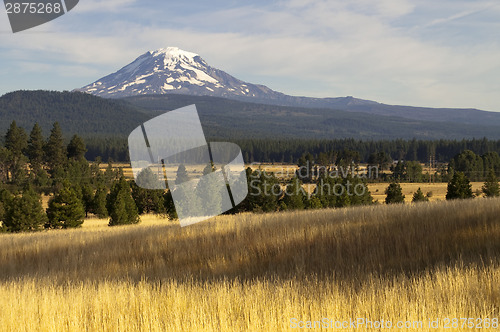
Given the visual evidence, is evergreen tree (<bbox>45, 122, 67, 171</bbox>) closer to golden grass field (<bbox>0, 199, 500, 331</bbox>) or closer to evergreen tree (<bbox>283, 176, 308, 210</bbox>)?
evergreen tree (<bbox>283, 176, 308, 210</bbox>)

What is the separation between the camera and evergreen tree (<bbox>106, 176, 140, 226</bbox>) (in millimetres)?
45062

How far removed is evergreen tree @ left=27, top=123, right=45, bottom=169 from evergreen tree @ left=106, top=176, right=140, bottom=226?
5680cm

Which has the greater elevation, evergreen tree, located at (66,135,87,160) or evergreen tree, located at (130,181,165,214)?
evergreen tree, located at (66,135,87,160)

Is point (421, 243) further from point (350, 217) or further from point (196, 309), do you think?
point (196, 309)

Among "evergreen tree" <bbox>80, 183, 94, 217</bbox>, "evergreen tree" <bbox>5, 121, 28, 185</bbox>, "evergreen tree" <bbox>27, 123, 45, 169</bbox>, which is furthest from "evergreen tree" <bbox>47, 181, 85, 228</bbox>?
"evergreen tree" <bbox>27, 123, 45, 169</bbox>

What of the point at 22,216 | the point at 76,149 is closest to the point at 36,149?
the point at 76,149

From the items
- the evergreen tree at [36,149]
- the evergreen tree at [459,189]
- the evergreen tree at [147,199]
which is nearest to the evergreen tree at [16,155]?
the evergreen tree at [36,149]

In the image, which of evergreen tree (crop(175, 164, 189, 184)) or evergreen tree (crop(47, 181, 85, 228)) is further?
evergreen tree (crop(47, 181, 85, 228))

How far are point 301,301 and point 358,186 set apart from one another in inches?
2382

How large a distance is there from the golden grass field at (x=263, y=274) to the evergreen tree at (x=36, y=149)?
9427cm

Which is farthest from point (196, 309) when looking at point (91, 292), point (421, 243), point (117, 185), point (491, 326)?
point (117, 185)

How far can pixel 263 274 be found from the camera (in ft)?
27.6

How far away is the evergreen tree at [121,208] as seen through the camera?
45.1 metres

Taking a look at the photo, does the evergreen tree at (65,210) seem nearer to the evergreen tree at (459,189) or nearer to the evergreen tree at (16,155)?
the evergreen tree at (459,189)
